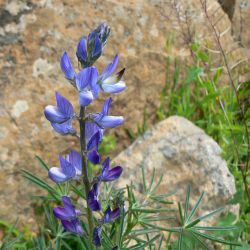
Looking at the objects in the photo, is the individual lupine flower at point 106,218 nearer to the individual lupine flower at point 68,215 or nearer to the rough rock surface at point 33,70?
the individual lupine flower at point 68,215

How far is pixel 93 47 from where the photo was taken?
1850 millimetres

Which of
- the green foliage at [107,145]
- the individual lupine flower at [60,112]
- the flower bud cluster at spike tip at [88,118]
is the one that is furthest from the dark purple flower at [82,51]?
the green foliage at [107,145]

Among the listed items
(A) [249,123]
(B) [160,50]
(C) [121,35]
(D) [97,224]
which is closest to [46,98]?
(C) [121,35]

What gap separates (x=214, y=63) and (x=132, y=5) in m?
0.78

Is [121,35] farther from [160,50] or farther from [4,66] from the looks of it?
[4,66]

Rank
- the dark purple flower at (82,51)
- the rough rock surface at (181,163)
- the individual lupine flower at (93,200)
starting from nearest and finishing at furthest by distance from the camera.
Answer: the dark purple flower at (82,51) < the individual lupine flower at (93,200) < the rough rock surface at (181,163)

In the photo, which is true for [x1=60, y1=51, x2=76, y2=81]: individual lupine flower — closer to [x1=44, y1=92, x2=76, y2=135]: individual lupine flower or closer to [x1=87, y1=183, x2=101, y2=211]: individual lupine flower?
[x1=44, y1=92, x2=76, y2=135]: individual lupine flower

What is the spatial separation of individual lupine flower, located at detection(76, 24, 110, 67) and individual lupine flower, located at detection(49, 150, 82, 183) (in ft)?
1.09

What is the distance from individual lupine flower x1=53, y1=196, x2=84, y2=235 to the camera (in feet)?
6.66

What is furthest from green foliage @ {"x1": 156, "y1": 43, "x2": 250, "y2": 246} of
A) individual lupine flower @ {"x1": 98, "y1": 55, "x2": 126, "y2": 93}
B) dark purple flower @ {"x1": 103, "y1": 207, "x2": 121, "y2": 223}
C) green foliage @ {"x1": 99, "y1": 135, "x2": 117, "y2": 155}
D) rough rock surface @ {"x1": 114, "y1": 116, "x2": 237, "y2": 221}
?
individual lupine flower @ {"x1": 98, "y1": 55, "x2": 126, "y2": 93}

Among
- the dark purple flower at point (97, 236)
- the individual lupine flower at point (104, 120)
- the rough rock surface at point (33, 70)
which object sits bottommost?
the rough rock surface at point (33, 70)

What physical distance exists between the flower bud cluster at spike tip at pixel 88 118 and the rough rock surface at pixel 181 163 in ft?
5.02

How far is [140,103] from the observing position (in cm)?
421

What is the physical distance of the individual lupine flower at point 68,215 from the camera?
6.66 feet
